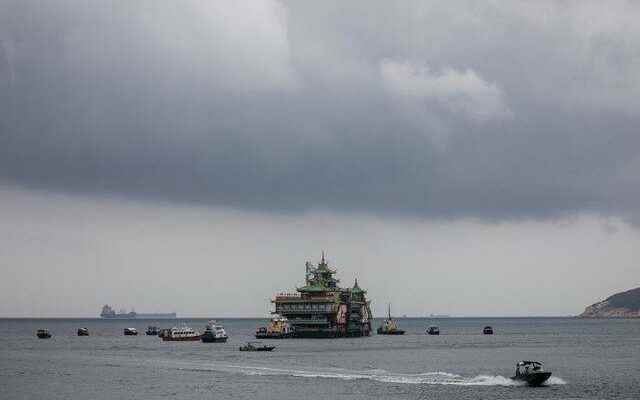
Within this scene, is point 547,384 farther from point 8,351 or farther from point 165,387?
point 8,351

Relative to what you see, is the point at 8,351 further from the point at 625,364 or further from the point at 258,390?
the point at 625,364

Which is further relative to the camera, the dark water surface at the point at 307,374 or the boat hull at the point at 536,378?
the boat hull at the point at 536,378

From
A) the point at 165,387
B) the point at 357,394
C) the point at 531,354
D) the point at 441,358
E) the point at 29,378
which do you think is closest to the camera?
the point at 357,394

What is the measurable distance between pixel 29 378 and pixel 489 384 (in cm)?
6017

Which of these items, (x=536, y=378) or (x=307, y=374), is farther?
(x=307, y=374)

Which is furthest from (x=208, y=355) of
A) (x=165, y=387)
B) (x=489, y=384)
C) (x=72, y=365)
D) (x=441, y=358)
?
(x=489, y=384)

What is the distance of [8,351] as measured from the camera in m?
186

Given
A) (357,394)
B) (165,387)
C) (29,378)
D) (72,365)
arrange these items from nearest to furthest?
(357,394) < (165,387) < (29,378) < (72,365)

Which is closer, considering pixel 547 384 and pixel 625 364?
pixel 547 384

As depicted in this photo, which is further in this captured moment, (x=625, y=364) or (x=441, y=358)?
(x=441, y=358)

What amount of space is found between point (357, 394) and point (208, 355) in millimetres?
69067

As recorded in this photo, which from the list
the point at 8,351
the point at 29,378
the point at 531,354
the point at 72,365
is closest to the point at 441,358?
the point at 531,354

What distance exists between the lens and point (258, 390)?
101 m

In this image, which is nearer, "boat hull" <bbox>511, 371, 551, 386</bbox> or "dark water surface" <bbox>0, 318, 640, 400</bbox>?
"dark water surface" <bbox>0, 318, 640, 400</bbox>
